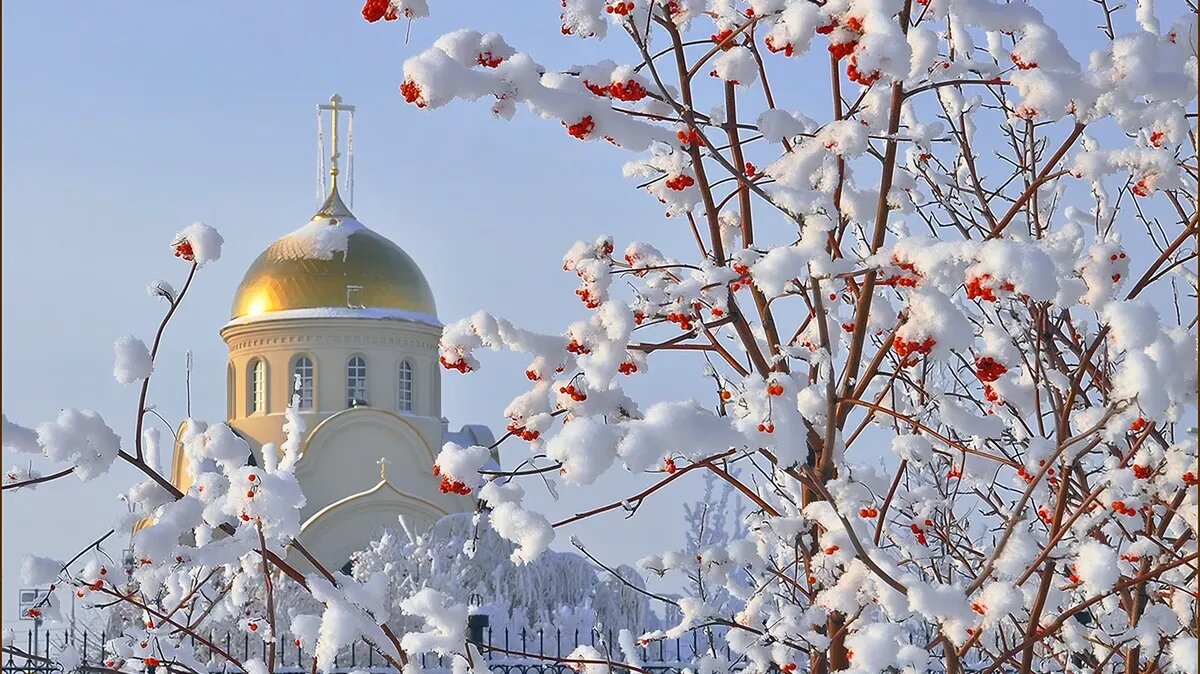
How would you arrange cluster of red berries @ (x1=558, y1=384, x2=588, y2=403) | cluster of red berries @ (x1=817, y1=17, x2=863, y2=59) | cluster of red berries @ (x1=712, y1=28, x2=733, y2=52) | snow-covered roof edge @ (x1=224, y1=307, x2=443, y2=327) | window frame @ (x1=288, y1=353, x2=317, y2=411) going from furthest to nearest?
1. window frame @ (x1=288, y1=353, x2=317, y2=411)
2. snow-covered roof edge @ (x1=224, y1=307, x2=443, y2=327)
3. cluster of red berries @ (x1=558, y1=384, x2=588, y2=403)
4. cluster of red berries @ (x1=712, y1=28, x2=733, y2=52)
5. cluster of red berries @ (x1=817, y1=17, x2=863, y2=59)

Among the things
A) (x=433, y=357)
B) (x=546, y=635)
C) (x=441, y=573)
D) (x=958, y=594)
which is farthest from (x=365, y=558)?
(x=958, y=594)

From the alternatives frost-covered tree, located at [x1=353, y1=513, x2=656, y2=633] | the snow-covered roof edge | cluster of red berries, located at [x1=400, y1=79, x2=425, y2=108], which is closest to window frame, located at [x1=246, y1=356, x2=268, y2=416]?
the snow-covered roof edge

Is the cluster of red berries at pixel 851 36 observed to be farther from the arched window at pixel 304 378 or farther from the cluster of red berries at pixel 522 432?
the arched window at pixel 304 378

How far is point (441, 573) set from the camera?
67.6ft

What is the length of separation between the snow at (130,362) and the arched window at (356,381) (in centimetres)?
2353

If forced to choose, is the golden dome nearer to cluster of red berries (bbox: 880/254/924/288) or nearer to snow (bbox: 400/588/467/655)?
snow (bbox: 400/588/467/655)

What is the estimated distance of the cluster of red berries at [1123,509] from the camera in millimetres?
3142

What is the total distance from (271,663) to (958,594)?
1446 millimetres

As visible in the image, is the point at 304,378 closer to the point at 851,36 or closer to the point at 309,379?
the point at 309,379

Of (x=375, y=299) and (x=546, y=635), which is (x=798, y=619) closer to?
(x=546, y=635)

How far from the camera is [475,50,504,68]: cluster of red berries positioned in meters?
2.71

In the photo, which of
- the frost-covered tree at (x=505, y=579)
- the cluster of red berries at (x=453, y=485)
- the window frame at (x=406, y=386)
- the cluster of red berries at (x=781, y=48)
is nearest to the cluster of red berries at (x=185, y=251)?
the cluster of red berries at (x=453, y=485)

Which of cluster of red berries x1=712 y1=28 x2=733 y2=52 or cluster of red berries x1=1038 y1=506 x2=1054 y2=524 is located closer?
cluster of red berries x1=712 y1=28 x2=733 y2=52

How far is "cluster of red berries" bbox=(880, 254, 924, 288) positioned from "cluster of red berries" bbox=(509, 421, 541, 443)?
88cm
